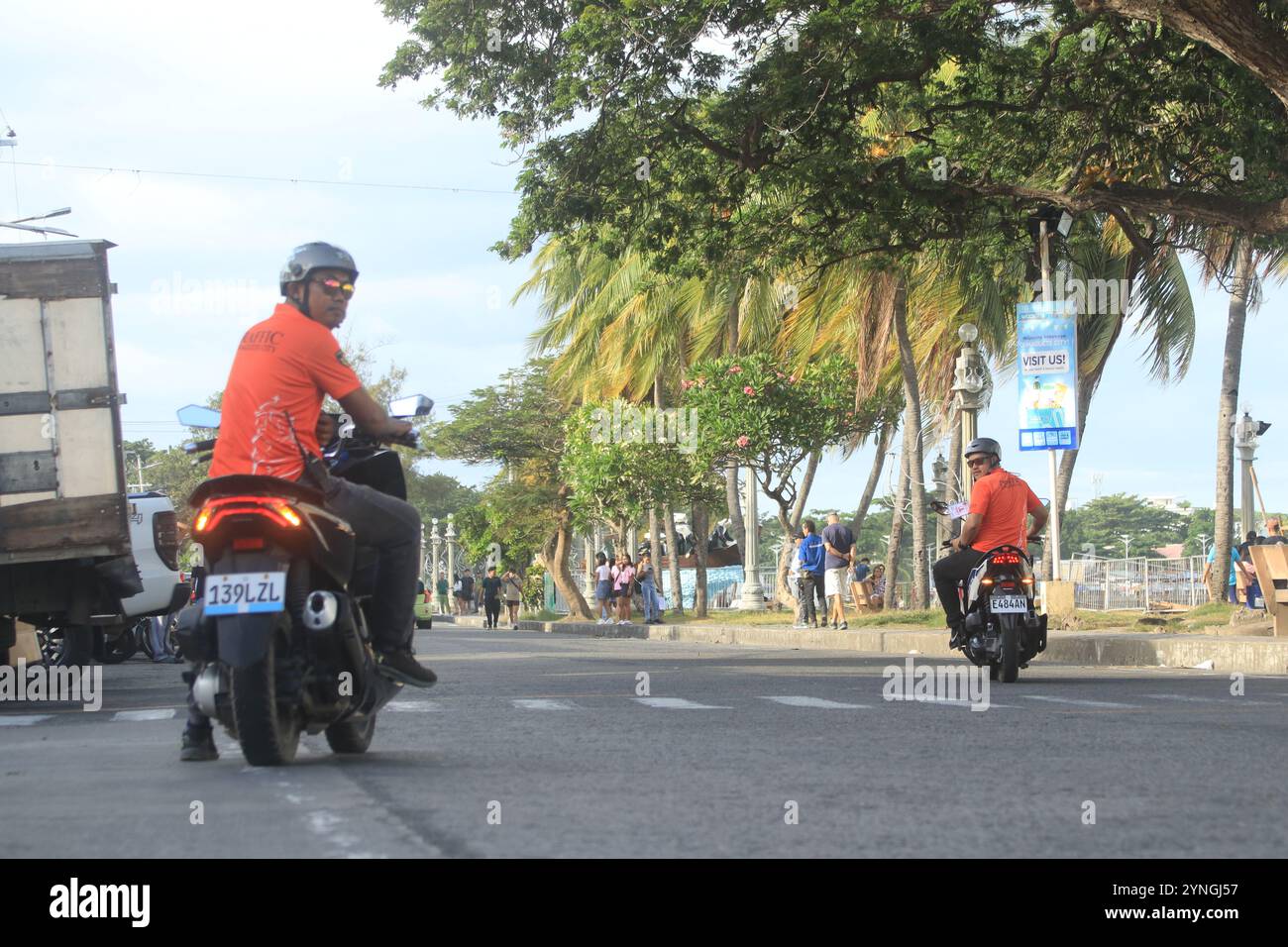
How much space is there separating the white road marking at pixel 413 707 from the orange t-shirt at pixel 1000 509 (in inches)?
179

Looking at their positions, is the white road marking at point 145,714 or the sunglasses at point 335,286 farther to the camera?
the white road marking at point 145,714

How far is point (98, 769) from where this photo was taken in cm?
706

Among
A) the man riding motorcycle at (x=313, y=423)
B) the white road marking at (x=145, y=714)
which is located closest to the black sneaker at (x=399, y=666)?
the man riding motorcycle at (x=313, y=423)

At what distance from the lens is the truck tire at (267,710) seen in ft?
20.4

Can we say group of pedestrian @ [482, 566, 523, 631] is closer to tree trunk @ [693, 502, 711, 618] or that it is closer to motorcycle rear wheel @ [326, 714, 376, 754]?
tree trunk @ [693, 502, 711, 618]

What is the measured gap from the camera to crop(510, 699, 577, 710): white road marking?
33.7 feet

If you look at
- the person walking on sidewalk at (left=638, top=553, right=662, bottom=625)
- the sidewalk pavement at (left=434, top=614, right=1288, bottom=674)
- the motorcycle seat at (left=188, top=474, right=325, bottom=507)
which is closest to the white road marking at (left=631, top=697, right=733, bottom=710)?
the motorcycle seat at (left=188, top=474, right=325, bottom=507)

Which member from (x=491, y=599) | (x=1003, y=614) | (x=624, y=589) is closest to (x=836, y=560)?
(x=624, y=589)

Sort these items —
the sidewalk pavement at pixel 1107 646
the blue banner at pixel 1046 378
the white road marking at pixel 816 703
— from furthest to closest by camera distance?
the blue banner at pixel 1046 378
the sidewalk pavement at pixel 1107 646
the white road marking at pixel 816 703

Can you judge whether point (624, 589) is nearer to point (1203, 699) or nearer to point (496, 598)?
point (496, 598)

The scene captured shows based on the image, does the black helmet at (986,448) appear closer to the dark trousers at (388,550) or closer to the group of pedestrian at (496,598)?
the dark trousers at (388,550)

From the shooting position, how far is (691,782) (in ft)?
19.9
